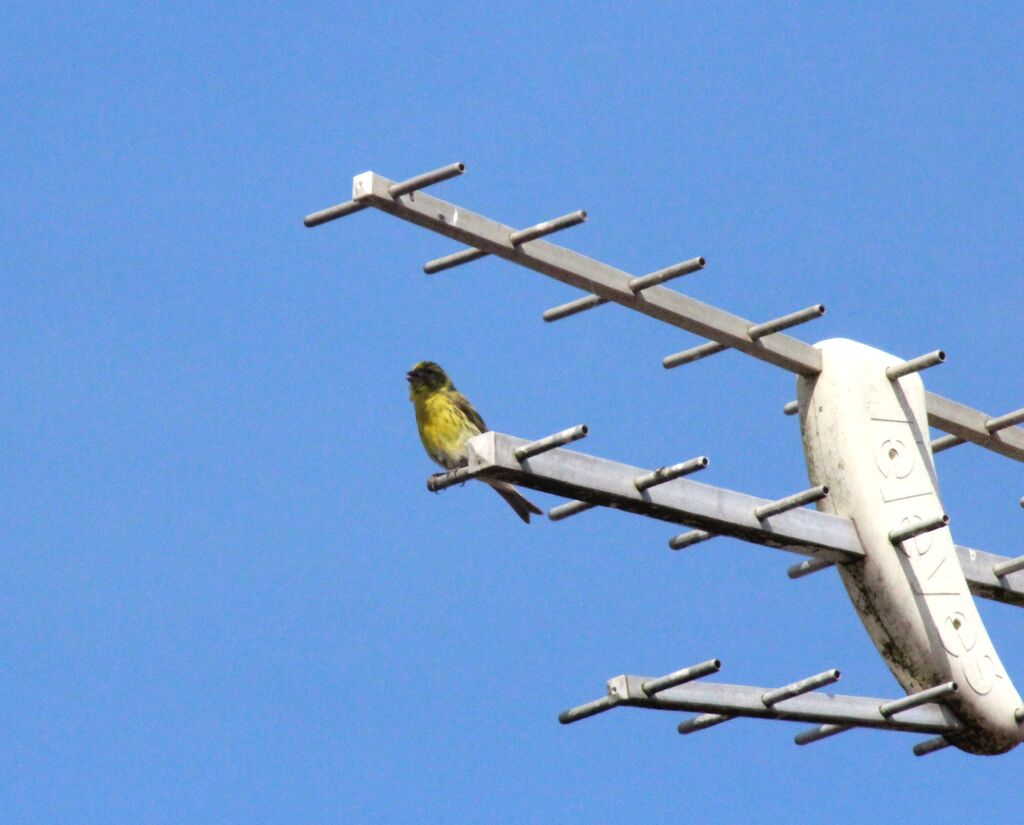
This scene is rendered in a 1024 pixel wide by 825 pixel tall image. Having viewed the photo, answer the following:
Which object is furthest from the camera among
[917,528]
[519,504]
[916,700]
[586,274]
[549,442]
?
[519,504]

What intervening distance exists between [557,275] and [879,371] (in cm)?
182

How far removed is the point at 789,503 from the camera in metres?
7.68

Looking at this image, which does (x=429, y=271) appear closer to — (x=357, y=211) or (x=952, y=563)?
(x=357, y=211)

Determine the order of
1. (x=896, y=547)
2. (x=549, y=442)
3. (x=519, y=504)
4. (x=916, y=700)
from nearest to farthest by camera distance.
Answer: (x=549, y=442) < (x=916, y=700) < (x=896, y=547) < (x=519, y=504)

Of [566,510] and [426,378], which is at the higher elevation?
[426,378]

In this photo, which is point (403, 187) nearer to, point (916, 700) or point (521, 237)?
point (521, 237)

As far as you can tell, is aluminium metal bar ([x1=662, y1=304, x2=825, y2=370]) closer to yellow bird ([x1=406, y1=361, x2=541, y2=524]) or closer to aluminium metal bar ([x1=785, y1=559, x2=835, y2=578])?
aluminium metal bar ([x1=785, y1=559, x2=835, y2=578])

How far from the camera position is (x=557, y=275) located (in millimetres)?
7504

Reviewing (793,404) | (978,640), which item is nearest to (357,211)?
(793,404)

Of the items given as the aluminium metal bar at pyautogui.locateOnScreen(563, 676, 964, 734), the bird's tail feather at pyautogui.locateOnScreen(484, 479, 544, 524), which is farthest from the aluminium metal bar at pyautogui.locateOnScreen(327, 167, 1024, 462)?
the bird's tail feather at pyautogui.locateOnScreen(484, 479, 544, 524)

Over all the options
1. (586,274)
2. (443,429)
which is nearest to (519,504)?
(443,429)

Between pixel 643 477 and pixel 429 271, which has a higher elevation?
pixel 429 271

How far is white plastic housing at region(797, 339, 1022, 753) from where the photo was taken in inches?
328

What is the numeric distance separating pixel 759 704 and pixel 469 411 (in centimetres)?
503
